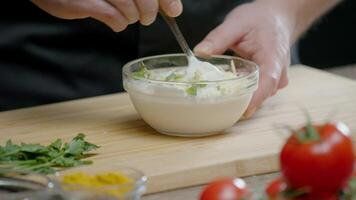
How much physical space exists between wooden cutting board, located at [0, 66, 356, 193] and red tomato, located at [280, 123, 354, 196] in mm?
227

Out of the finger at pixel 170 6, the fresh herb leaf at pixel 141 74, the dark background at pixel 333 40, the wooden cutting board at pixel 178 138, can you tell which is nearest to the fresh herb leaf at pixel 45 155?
the wooden cutting board at pixel 178 138

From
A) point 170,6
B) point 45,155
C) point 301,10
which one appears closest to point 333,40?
point 301,10

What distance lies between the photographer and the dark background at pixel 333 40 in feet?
10.7

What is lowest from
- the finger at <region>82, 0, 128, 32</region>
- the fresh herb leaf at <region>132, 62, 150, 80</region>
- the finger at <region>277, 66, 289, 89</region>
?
the finger at <region>277, 66, 289, 89</region>

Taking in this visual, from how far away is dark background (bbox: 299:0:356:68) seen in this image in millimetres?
3262

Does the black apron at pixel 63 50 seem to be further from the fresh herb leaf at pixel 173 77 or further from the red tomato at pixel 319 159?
the red tomato at pixel 319 159

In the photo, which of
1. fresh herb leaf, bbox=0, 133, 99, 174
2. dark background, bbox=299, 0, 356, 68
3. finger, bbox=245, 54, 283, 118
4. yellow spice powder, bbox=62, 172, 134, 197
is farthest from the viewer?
dark background, bbox=299, 0, 356, 68

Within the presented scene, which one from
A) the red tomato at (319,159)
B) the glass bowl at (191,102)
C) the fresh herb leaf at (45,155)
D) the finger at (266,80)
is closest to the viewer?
the red tomato at (319,159)

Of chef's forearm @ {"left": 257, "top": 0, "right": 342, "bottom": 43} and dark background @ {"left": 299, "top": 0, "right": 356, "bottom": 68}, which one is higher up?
chef's forearm @ {"left": 257, "top": 0, "right": 342, "bottom": 43}

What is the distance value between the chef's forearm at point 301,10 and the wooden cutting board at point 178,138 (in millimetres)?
117

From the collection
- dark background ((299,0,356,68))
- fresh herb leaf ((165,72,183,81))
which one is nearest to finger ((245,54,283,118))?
fresh herb leaf ((165,72,183,81))

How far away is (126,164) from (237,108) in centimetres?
23

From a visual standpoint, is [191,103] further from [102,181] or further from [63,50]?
[63,50]

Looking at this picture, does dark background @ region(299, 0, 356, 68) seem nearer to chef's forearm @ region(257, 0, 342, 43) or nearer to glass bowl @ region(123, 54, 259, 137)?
chef's forearm @ region(257, 0, 342, 43)
